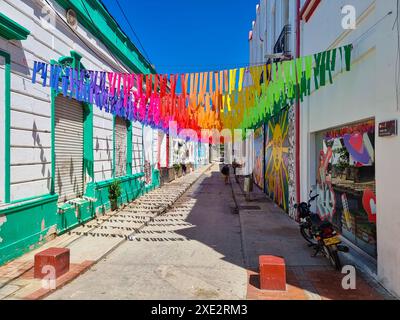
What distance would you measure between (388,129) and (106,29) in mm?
9600

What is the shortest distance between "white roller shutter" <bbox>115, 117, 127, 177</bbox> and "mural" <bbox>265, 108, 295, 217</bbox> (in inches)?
231

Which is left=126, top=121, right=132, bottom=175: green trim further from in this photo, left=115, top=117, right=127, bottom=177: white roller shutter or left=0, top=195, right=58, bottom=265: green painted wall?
left=0, top=195, right=58, bottom=265: green painted wall

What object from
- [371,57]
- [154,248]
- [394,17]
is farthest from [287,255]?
[394,17]

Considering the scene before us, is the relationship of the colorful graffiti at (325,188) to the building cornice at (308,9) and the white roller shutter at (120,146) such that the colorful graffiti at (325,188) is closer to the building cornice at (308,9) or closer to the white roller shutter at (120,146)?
the building cornice at (308,9)

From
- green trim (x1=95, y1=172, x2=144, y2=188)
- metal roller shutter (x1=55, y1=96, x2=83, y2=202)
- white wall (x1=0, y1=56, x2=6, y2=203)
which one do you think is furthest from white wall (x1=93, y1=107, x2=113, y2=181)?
white wall (x1=0, y1=56, x2=6, y2=203)

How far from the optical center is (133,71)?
48.6 feet

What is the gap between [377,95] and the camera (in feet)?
16.6

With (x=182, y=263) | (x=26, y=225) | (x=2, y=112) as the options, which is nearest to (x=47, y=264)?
(x=26, y=225)

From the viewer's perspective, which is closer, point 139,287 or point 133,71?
point 139,287

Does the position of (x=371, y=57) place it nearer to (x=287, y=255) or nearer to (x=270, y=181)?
Answer: (x=287, y=255)

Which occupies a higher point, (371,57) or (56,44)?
(56,44)
